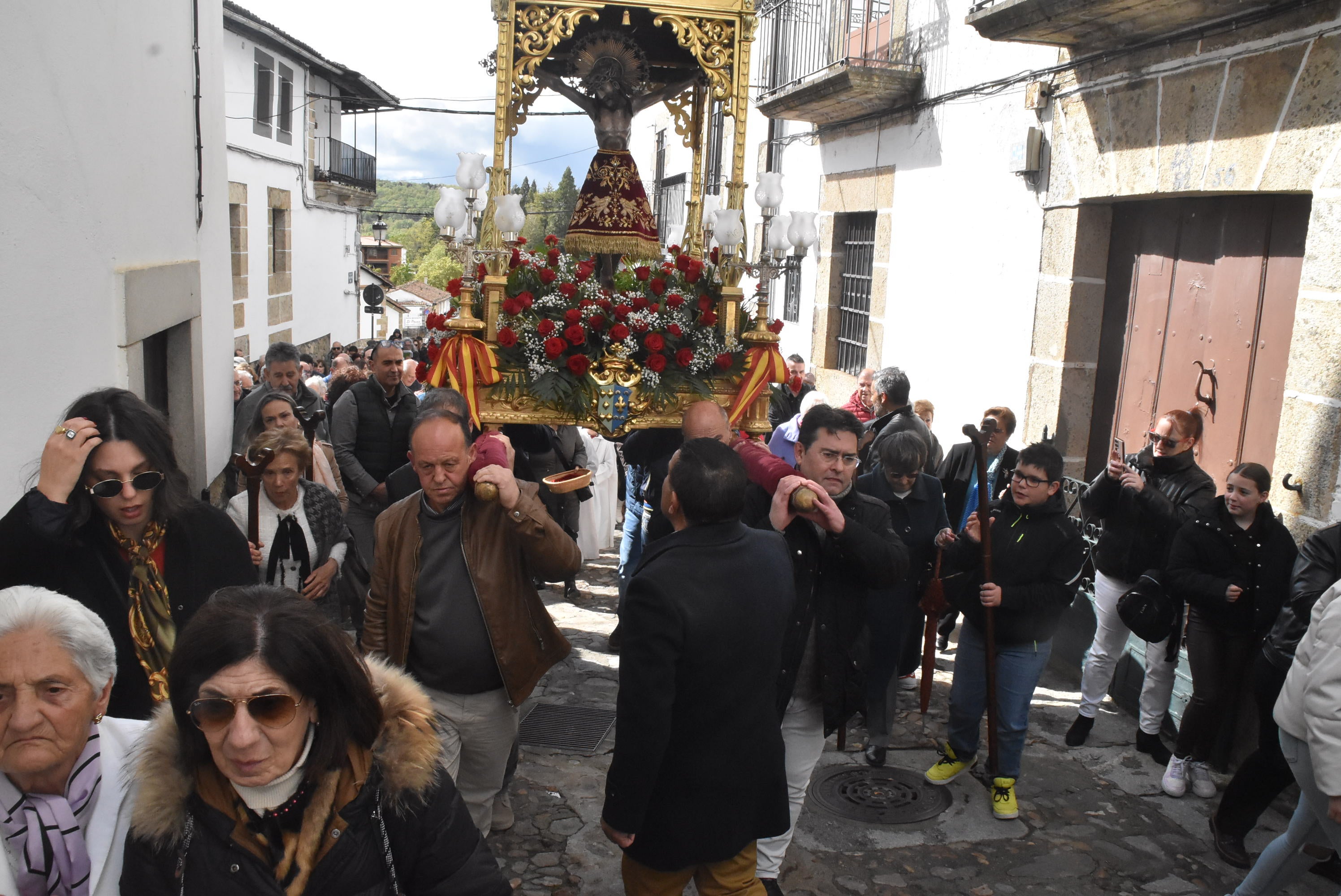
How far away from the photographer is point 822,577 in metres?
3.58

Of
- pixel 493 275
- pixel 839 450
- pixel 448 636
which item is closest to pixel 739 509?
pixel 839 450

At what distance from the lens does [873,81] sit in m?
9.35

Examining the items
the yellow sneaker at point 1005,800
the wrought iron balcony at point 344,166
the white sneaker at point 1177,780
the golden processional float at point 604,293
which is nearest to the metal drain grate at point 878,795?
the yellow sneaker at point 1005,800

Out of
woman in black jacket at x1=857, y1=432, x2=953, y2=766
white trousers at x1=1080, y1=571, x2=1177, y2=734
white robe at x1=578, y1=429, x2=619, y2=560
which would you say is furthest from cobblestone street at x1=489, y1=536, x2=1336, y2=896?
white robe at x1=578, y1=429, x2=619, y2=560

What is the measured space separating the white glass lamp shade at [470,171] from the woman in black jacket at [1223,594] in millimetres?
3882

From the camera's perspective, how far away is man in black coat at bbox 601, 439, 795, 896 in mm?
2738

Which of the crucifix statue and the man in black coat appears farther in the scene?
the crucifix statue

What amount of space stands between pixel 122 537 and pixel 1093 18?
584 centimetres

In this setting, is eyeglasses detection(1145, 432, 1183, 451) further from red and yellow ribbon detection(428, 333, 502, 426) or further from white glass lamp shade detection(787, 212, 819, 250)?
red and yellow ribbon detection(428, 333, 502, 426)

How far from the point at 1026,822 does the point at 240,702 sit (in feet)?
12.1

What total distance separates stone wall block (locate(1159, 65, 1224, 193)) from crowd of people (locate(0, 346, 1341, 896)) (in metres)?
1.66

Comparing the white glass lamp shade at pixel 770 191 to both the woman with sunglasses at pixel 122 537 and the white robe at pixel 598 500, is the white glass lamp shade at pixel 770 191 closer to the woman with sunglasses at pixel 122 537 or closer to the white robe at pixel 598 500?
the white robe at pixel 598 500

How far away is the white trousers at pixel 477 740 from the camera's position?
343 centimetres

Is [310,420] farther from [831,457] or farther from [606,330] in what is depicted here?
[831,457]
